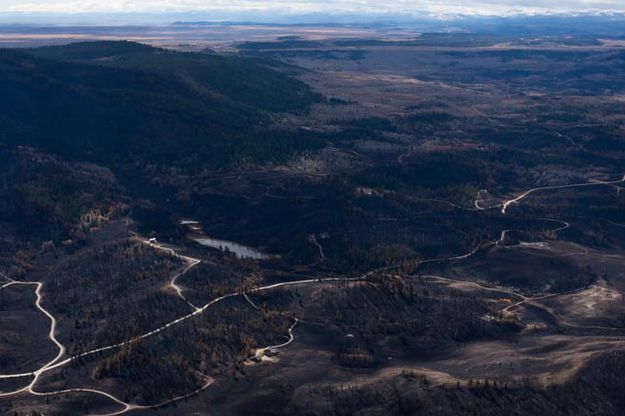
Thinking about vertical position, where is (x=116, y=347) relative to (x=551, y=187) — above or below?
below

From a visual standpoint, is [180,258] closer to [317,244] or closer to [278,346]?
[317,244]

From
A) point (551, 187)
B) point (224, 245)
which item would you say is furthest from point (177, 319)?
point (551, 187)

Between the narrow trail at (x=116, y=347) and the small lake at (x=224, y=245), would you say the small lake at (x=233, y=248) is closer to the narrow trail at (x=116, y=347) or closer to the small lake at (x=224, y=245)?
the small lake at (x=224, y=245)

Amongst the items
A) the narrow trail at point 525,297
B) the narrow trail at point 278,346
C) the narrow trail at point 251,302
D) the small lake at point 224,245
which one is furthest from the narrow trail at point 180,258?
the narrow trail at point 525,297

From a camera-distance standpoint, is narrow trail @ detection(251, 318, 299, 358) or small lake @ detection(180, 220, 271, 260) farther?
small lake @ detection(180, 220, 271, 260)

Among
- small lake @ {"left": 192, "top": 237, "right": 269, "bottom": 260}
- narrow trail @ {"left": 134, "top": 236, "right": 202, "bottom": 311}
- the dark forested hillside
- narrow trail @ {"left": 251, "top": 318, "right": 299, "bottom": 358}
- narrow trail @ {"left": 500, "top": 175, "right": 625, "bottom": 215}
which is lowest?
small lake @ {"left": 192, "top": 237, "right": 269, "bottom": 260}

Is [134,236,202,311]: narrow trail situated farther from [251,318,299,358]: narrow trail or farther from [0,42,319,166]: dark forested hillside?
[0,42,319,166]: dark forested hillside

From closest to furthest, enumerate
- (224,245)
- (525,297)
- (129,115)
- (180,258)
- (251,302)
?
(251,302), (525,297), (180,258), (224,245), (129,115)

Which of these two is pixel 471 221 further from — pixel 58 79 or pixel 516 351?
pixel 58 79

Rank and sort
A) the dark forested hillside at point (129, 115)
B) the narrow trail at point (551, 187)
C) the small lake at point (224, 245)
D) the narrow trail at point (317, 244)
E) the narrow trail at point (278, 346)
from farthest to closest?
the dark forested hillside at point (129, 115) < the narrow trail at point (551, 187) < the small lake at point (224, 245) < the narrow trail at point (317, 244) < the narrow trail at point (278, 346)

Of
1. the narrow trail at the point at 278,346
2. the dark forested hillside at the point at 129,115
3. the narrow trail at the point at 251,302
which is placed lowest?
the narrow trail at the point at 278,346

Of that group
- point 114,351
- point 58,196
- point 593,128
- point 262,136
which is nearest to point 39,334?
point 114,351

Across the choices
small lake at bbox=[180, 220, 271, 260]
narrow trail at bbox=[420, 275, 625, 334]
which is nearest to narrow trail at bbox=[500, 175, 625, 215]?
narrow trail at bbox=[420, 275, 625, 334]
